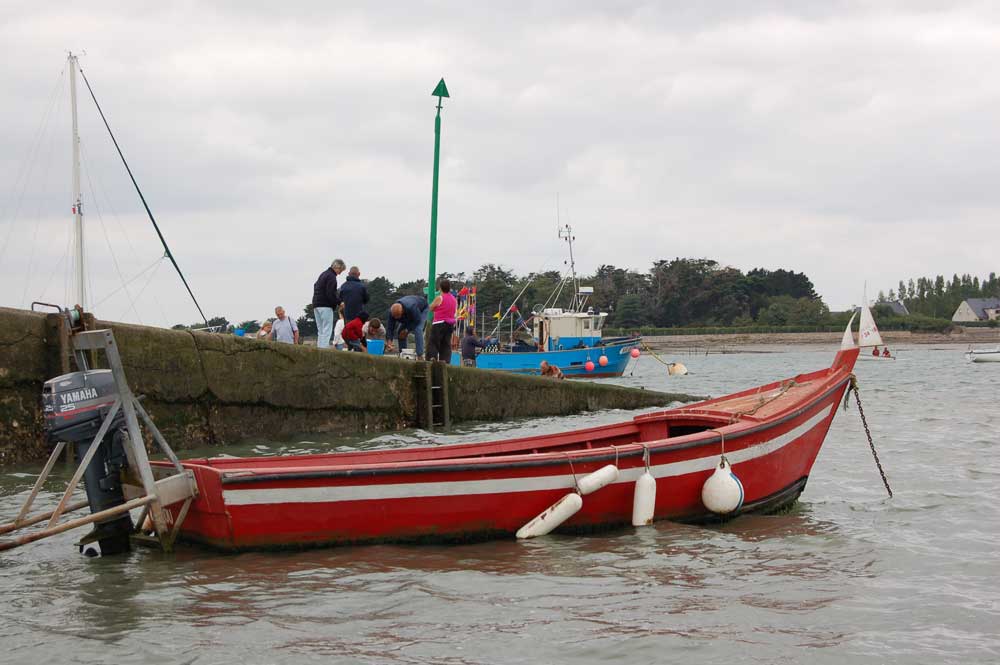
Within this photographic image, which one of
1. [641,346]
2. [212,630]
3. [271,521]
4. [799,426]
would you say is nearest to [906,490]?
[799,426]

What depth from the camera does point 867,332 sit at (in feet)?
29.8

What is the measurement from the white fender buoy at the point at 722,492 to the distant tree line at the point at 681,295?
90.8 m

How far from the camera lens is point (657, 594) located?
552 cm

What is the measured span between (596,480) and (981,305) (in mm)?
125627

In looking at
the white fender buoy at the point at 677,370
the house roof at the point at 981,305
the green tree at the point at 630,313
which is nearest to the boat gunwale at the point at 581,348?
the white fender buoy at the point at 677,370

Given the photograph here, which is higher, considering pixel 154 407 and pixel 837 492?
pixel 154 407

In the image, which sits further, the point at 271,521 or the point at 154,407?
the point at 154,407

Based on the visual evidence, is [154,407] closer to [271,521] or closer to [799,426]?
[271,521]

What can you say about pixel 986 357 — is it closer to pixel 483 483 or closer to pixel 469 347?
pixel 469 347

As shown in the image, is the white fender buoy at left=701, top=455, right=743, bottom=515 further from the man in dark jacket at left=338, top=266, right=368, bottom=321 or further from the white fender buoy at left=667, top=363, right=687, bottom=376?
the white fender buoy at left=667, top=363, right=687, bottom=376

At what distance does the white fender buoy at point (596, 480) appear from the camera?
6656 mm

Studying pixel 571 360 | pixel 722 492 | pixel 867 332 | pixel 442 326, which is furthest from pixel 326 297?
pixel 571 360

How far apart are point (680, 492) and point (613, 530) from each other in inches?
25.1

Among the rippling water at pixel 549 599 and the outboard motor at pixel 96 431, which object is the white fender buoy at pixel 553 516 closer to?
the rippling water at pixel 549 599
